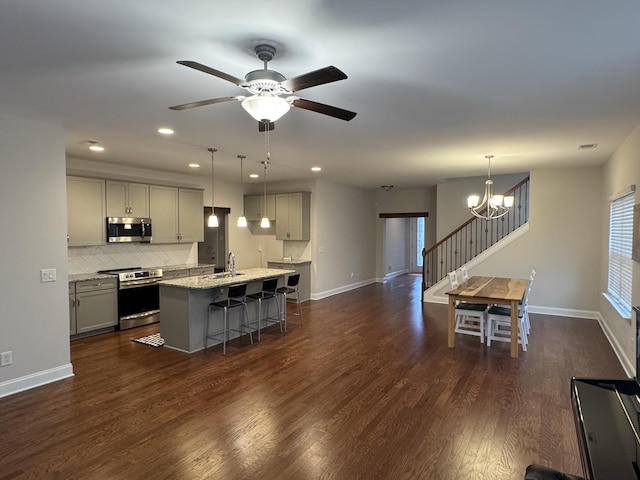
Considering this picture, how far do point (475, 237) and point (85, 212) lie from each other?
747 cm

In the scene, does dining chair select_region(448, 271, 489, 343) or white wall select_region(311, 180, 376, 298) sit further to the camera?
white wall select_region(311, 180, 376, 298)

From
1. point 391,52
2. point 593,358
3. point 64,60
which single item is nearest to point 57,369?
point 64,60

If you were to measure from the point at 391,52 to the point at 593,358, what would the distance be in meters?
4.34

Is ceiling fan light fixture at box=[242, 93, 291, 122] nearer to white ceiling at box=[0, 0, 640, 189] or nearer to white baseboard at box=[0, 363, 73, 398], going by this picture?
white ceiling at box=[0, 0, 640, 189]

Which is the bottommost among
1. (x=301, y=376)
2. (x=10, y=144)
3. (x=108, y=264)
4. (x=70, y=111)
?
(x=301, y=376)

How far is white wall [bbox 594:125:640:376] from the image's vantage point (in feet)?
12.4

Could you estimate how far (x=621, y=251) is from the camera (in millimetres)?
4703

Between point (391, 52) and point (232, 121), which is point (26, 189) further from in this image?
point (391, 52)

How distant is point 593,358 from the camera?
4348 mm

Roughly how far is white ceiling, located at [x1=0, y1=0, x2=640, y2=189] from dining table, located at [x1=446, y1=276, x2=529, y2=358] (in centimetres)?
188

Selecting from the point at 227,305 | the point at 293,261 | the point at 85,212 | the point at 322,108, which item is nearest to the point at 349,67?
the point at 322,108

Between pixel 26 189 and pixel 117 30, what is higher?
pixel 117 30

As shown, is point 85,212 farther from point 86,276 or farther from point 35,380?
point 35,380

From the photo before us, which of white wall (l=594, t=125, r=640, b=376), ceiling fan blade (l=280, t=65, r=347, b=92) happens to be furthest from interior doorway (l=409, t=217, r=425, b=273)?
ceiling fan blade (l=280, t=65, r=347, b=92)
